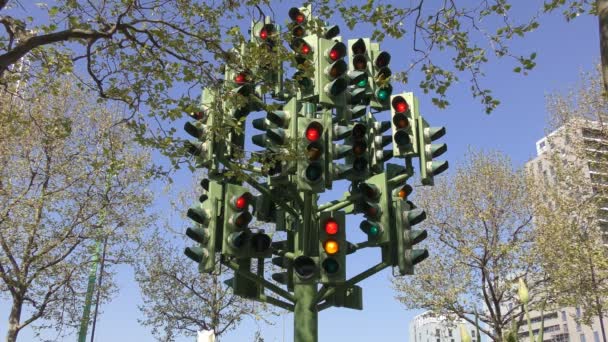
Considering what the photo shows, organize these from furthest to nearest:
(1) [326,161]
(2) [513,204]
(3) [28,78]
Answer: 1. (2) [513,204]
2. (3) [28,78]
3. (1) [326,161]

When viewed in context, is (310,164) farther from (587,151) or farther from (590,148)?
(590,148)

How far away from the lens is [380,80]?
909 cm

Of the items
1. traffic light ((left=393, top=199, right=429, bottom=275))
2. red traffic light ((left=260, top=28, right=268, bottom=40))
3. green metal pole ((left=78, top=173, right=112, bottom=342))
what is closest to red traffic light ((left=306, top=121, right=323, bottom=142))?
traffic light ((left=393, top=199, right=429, bottom=275))

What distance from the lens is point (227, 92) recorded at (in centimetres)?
890

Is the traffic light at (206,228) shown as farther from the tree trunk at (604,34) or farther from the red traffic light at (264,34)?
the tree trunk at (604,34)

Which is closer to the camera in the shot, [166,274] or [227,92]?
[227,92]

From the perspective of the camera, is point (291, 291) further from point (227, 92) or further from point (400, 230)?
point (227, 92)

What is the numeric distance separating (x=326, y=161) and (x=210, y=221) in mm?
1829

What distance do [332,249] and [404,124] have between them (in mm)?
2179

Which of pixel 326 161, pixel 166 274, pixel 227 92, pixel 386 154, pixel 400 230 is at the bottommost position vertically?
pixel 400 230

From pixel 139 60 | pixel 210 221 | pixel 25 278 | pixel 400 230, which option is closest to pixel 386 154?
pixel 400 230

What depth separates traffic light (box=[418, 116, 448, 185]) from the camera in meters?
8.57

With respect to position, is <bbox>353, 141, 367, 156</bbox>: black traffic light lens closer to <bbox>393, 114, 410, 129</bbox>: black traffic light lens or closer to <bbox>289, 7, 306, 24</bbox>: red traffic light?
<bbox>393, 114, 410, 129</bbox>: black traffic light lens

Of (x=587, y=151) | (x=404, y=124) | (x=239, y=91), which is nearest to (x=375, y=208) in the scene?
(x=404, y=124)
